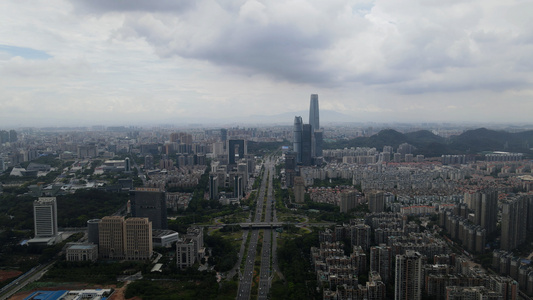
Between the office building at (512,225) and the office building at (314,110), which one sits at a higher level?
the office building at (314,110)

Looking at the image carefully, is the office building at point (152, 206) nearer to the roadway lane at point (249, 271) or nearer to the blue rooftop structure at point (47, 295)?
the roadway lane at point (249, 271)

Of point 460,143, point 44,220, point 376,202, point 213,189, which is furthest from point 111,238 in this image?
point 460,143

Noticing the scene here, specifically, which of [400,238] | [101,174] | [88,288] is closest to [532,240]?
[400,238]

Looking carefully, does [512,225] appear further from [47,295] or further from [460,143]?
[460,143]

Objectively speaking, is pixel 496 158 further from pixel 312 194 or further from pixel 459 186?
pixel 312 194

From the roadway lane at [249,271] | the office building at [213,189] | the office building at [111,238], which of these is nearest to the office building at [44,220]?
the office building at [111,238]
